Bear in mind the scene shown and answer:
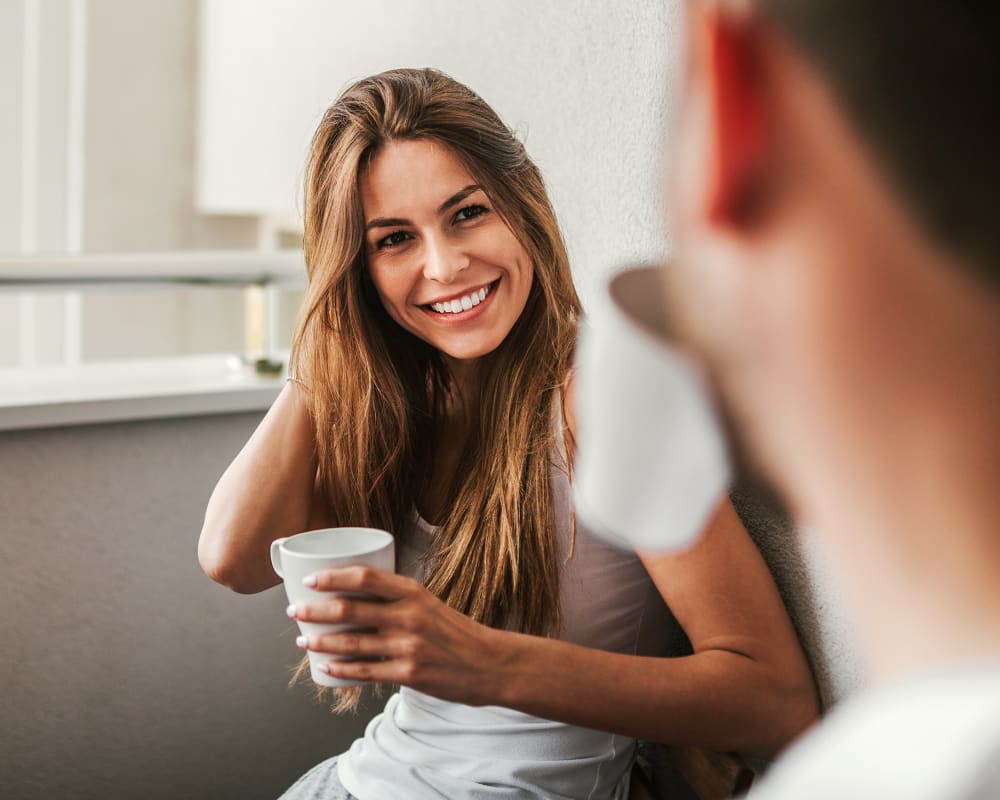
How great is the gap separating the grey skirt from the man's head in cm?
102

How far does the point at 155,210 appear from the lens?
420cm

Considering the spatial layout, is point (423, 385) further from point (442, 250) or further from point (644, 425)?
point (644, 425)

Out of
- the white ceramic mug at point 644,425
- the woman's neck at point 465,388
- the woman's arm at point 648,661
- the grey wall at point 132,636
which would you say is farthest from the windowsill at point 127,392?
the white ceramic mug at point 644,425

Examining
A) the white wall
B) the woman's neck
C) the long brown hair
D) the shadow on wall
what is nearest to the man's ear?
the white wall

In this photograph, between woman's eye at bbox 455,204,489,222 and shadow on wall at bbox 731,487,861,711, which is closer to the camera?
shadow on wall at bbox 731,487,861,711

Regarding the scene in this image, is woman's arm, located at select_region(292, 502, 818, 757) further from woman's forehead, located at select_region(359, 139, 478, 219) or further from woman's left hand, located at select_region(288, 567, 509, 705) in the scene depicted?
woman's forehead, located at select_region(359, 139, 478, 219)

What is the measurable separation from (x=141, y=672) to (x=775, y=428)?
1.42 meters

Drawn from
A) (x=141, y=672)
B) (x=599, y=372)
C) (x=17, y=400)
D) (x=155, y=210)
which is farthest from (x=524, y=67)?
(x=155, y=210)

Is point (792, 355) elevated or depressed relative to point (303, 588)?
elevated

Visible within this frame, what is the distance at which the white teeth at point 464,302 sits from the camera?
3.60ft

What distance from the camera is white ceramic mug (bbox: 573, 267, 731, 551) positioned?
264mm

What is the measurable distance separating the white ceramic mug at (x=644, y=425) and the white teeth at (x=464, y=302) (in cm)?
79

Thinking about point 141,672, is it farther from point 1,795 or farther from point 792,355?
point 792,355

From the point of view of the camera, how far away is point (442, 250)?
3.52 feet
